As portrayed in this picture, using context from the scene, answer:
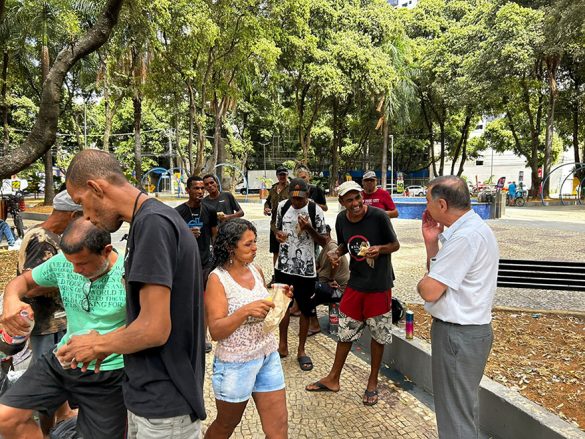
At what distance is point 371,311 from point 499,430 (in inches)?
46.6

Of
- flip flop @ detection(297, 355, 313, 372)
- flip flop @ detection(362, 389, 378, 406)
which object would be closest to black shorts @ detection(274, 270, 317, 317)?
flip flop @ detection(297, 355, 313, 372)

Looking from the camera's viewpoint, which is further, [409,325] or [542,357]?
[409,325]

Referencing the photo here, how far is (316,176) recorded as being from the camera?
46.1m

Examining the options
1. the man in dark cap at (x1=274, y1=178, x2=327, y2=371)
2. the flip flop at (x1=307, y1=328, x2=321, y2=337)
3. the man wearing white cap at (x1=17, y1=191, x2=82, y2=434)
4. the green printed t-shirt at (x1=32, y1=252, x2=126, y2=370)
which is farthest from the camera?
the flip flop at (x1=307, y1=328, x2=321, y2=337)

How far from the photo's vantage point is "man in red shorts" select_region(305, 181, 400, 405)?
353 centimetres

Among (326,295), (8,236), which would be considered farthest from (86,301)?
(8,236)

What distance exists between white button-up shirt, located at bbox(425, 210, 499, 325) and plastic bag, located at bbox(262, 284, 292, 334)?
82cm

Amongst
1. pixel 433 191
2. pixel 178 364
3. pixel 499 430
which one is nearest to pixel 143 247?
pixel 178 364

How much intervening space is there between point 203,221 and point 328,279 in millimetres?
1618

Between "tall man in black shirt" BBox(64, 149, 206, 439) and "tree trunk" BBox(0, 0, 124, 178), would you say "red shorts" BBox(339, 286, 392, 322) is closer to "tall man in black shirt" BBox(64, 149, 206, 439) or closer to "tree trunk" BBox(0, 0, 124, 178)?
"tall man in black shirt" BBox(64, 149, 206, 439)

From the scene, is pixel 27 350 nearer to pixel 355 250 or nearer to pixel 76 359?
pixel 76 359

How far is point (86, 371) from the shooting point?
6.74ft

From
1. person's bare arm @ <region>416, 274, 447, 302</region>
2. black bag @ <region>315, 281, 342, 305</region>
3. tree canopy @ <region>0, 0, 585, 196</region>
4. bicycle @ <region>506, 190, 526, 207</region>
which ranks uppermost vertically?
tree canopy @ <region>0, 0, 585, 196</region>

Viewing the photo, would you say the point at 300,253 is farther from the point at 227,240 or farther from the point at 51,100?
the point at 51,100
